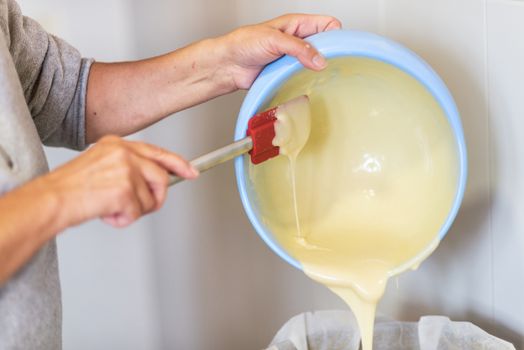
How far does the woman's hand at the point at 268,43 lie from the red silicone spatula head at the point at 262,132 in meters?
0.05

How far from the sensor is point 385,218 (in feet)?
2.59

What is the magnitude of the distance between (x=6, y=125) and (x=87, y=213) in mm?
148

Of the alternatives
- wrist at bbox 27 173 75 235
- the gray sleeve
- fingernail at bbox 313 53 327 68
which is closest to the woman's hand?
fingernail at bbox 313 53 327 68

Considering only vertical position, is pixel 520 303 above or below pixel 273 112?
below

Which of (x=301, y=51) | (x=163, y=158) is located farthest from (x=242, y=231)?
(x=163, y=158)

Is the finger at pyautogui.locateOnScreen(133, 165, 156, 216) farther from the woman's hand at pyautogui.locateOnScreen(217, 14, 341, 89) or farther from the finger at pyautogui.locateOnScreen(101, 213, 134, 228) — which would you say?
the woman's hand at pyautogui.locateOnScreen(217, 14, 341, 89)

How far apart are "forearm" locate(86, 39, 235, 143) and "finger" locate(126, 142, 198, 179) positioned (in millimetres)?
267

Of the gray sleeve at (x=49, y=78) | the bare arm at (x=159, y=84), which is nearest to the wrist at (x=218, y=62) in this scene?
the bare arm at (x=159, y=84)

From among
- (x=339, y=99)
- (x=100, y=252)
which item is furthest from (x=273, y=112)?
(x=100, y=252)

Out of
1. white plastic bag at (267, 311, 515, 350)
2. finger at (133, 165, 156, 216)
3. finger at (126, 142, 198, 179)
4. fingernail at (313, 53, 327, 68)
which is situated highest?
fingernail at (313, 53, 327, 68)

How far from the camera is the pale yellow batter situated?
0.75 meters

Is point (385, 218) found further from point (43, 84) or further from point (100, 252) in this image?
point (100, 252)

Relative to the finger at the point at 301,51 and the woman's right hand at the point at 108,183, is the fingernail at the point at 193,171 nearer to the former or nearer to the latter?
the woman's right hand at the point at 108,183

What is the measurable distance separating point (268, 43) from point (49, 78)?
0.21m
